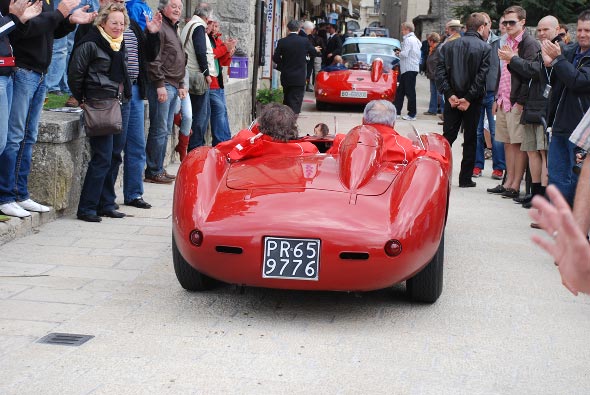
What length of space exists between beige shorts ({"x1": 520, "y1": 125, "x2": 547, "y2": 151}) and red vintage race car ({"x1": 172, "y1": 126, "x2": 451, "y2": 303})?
12.8ft

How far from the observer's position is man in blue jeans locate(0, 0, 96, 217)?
6742 millimetres

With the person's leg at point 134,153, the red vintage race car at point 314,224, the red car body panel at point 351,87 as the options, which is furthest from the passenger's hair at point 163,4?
the red car body panel at point 351,87

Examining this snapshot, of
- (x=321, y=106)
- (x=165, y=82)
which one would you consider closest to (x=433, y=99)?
(x=321, y=106)

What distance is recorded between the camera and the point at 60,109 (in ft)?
26.3

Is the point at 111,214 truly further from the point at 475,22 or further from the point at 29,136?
the point at 475,22

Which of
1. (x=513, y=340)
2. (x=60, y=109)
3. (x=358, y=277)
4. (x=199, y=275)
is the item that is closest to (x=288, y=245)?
(x=358, y=277)

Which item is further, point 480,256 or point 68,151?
Result: point 68,151

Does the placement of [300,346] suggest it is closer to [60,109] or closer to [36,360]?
[36,360]

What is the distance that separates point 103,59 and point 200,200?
8.34ft

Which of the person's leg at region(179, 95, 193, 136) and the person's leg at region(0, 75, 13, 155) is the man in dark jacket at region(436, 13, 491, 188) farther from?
the person's leg at region(0, 75, 13, 155)

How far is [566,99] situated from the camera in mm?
7434

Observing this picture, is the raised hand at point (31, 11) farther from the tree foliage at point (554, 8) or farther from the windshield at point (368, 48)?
the tree foliage at point (554, 8)

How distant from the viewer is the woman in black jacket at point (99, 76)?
730 centimetres

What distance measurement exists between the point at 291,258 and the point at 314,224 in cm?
21
